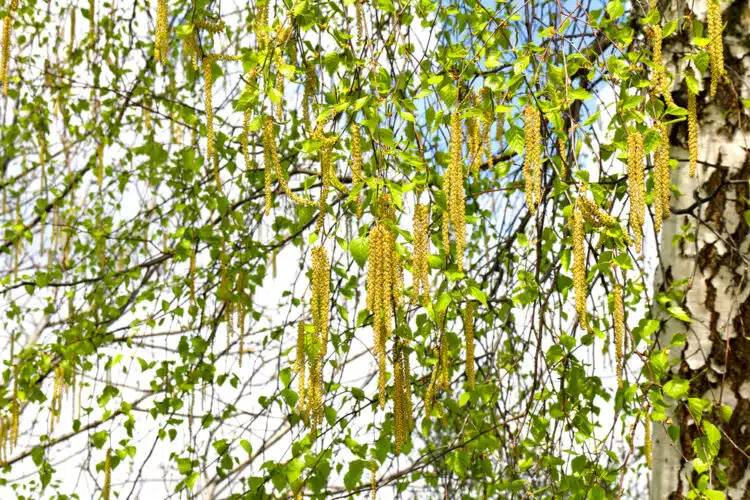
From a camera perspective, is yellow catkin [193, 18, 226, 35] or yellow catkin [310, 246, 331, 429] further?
yellow catkin [193, 18, 226, 35]

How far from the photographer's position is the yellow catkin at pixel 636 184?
1.56 m

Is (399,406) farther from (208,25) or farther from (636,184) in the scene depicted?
(208,25)

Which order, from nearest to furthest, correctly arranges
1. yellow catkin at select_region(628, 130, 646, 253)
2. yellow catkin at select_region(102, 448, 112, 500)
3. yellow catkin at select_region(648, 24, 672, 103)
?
yellow catkin at select_region(628, 130, 646, 253) → yellow catkin at select_region(648, 24, 672, 103) → yellow catkin at select_region(102, 448, 112, 500)

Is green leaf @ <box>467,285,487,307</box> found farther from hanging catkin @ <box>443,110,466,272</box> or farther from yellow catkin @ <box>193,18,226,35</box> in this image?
yellow catkin @ <box>193,18,226,35</box>

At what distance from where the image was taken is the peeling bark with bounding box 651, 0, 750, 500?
2.43m

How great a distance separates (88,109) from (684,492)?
361cm

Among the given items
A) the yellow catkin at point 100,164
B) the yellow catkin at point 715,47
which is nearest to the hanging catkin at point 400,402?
the yellow catkin at point 715,47

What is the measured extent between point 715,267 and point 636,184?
1104mm

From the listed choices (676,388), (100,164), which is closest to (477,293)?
(676,388)

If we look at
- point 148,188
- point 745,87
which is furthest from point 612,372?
point 148,188

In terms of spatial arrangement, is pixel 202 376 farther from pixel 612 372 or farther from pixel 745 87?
pixel 745 87

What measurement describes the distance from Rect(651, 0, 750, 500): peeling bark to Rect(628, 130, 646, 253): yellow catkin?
85cm

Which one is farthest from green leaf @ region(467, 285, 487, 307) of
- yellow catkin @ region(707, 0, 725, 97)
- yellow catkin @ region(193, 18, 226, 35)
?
yellow catkin @ region(193, 18, 226, 35)

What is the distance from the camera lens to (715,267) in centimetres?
253
